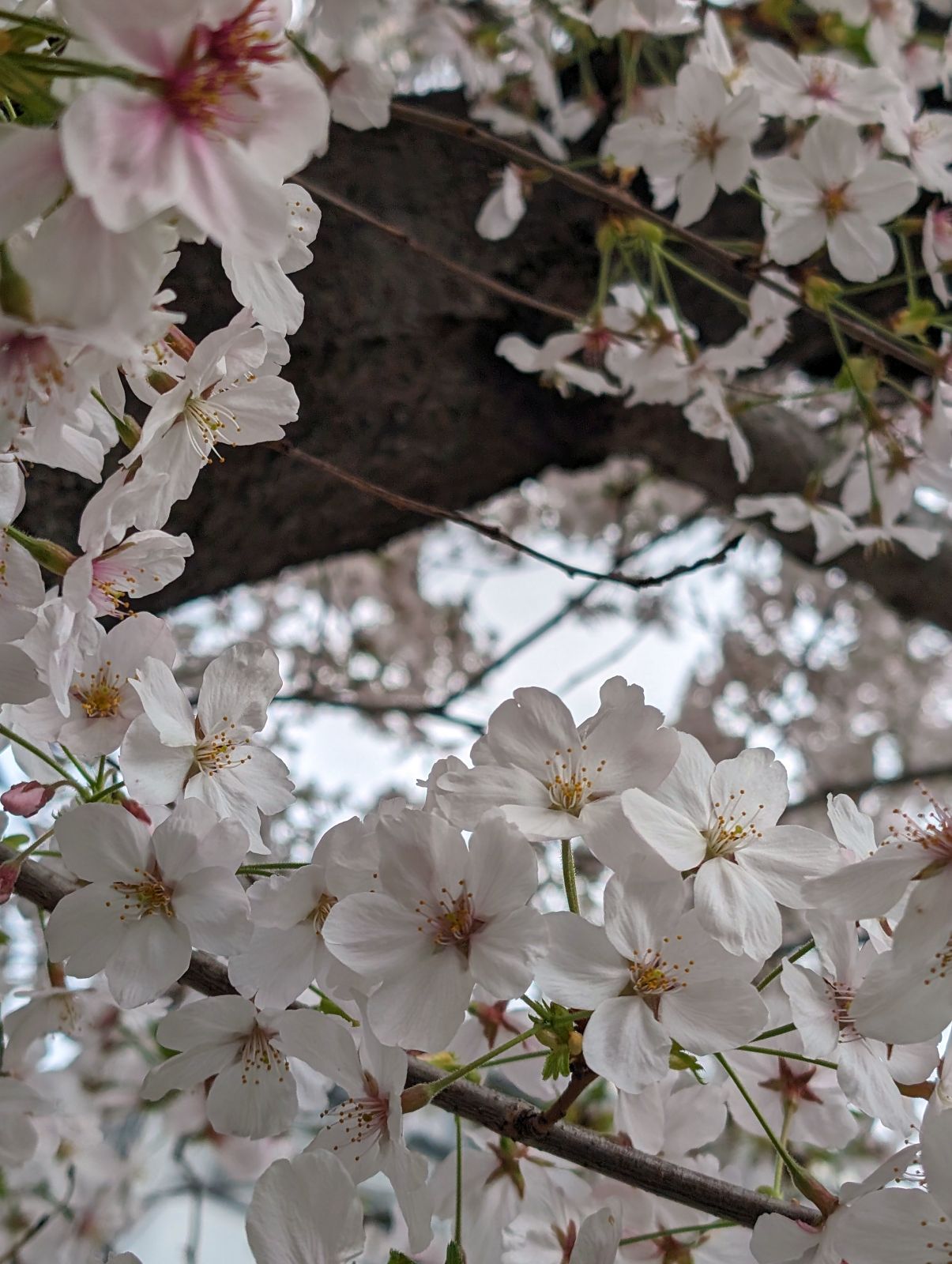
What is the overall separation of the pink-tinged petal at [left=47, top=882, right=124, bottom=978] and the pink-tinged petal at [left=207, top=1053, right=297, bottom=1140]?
0.35ft

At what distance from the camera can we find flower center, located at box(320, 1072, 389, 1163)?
57cm

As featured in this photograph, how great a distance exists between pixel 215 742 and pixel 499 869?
0.21 metres

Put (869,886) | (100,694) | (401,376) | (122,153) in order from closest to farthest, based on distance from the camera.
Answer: (122,153) < (869,886) < (100,694) < (401,376)

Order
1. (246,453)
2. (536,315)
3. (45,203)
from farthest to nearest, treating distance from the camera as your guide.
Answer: (536,315)
(246,453)
(45,203)

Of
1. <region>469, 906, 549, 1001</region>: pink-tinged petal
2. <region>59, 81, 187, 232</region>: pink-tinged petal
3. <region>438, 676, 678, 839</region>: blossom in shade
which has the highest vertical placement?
<region>59, 81, 187, 232</region>: pink-tinged petal

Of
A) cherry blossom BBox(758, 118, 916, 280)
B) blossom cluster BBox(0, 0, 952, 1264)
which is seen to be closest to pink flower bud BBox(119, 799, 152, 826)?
blossom cluster BBox(0, 0, 952, 1264)

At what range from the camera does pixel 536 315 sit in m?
1.43

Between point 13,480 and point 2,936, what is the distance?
331 mm

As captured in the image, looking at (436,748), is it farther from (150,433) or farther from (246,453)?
(150,433)

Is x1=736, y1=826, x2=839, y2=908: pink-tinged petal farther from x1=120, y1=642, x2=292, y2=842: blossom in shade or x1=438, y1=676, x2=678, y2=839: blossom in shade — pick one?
x1=120, y1=642, x2=292, y2=842: blossom in shade

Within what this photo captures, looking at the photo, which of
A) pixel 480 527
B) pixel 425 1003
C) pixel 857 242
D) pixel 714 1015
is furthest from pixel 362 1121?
pixel 857 242

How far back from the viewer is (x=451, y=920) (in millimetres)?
531

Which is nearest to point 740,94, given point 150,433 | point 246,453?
point 246,453

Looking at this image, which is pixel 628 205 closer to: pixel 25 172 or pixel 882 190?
pixel 882 190
